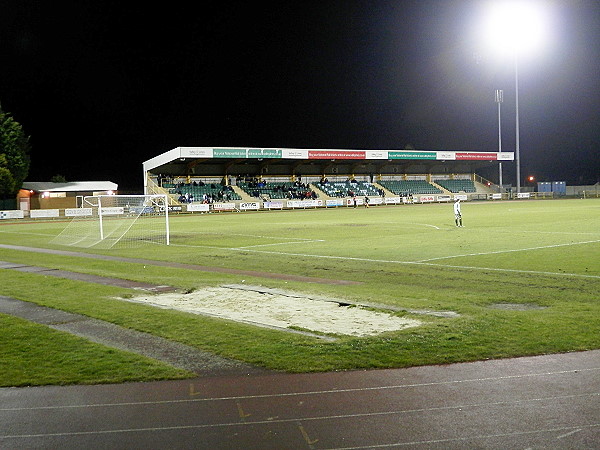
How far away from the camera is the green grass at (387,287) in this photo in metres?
8.01

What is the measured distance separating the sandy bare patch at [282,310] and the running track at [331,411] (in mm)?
2288

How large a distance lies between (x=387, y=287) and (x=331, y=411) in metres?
8.07

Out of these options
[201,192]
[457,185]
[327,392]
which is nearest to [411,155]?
[457,185]

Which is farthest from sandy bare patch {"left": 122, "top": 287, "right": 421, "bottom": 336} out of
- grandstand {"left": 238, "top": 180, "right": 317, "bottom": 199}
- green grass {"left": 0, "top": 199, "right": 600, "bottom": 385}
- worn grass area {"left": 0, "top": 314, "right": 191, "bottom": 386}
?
grandstand {"left": 238, "top": 180, "right": 317, "bottom": 199}

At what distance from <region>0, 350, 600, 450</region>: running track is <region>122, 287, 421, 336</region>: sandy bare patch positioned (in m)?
2.29

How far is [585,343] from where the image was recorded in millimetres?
8195

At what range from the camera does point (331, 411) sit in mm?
5879

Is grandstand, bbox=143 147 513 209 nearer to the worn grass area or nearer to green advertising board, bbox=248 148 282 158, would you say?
green advertising board, bbox=248 148 282 158

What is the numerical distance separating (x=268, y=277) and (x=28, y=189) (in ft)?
213

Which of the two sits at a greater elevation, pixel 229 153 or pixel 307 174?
pixel 229 153

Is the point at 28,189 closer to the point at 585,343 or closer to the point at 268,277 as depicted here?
the point at 268,277

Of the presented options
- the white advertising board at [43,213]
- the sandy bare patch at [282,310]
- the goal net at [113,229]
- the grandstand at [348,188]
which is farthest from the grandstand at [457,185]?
the sandy bare patch at [282,310]

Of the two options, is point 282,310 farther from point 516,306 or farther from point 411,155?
point 411,155

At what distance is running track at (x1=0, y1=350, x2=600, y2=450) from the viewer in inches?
205
